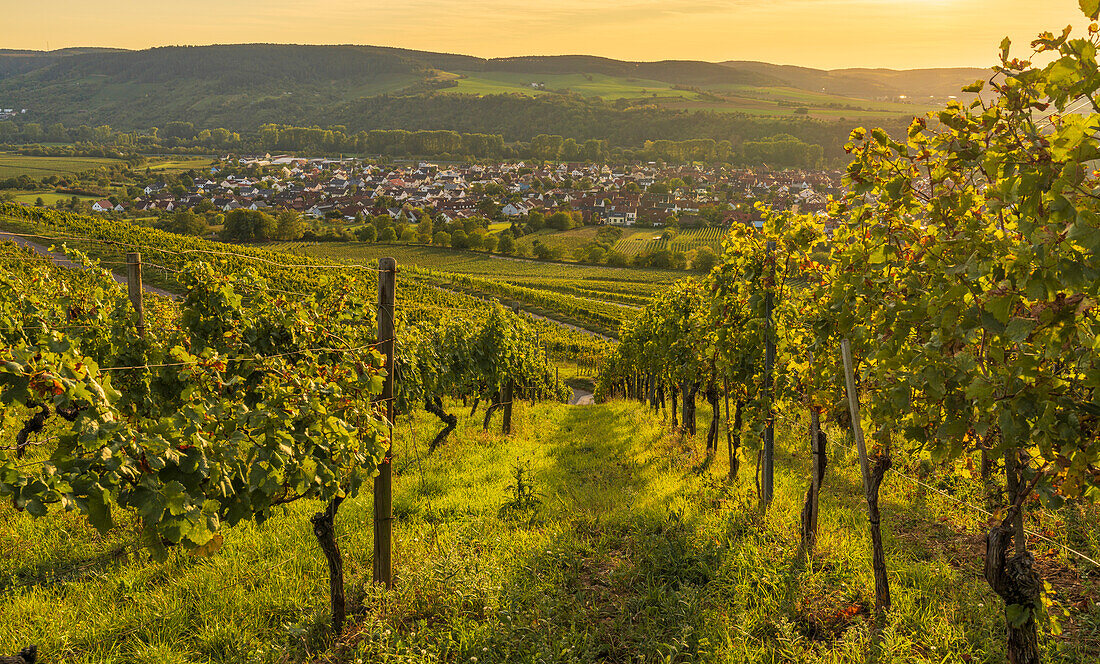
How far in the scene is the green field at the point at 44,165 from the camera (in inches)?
4798

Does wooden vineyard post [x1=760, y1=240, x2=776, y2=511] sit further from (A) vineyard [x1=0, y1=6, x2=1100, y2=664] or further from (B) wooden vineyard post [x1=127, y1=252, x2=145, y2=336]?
(B) wooden vineyard post [x1=127, y1=252, x2=145, y2=336]

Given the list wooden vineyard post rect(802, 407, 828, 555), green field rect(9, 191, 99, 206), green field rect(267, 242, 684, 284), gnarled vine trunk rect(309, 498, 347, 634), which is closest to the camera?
gnarled vine trunk rect(309, 498, 347, 634)

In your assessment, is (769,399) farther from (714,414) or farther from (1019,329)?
(714,414)

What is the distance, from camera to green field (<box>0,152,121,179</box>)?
12187 centimetres

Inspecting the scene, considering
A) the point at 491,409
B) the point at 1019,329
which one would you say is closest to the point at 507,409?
the point at 491,409

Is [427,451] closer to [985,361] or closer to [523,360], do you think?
[523,360]

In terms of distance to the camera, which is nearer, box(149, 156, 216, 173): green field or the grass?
the grass

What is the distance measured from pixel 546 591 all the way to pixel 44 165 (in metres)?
176

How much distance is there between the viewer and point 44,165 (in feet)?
446

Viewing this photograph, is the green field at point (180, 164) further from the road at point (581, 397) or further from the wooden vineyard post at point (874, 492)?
the wooden vineyard post at point (874, 492)

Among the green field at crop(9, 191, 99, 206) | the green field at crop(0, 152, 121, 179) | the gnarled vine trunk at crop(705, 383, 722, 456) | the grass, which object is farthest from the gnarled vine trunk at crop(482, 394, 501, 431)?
the green field at crop(0, 152, 121, 179)

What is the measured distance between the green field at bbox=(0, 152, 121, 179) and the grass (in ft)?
487

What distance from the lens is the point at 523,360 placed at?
52.9 feet

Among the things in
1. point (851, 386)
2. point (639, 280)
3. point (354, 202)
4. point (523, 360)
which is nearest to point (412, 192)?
point (354, 202)
